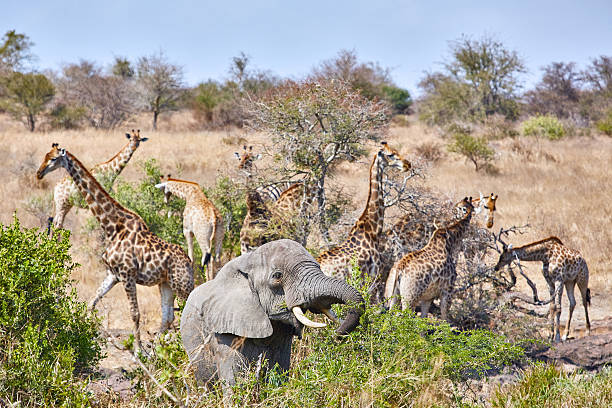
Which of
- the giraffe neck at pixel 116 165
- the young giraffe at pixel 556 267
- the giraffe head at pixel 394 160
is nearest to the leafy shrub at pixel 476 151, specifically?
the young giraffe at pixel 556 267

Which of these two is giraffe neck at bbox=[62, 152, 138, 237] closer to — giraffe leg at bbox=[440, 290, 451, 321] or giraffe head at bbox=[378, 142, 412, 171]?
giraffe head at bbox=[378, 142, 412, 171]

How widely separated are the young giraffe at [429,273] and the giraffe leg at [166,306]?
97.6 inches

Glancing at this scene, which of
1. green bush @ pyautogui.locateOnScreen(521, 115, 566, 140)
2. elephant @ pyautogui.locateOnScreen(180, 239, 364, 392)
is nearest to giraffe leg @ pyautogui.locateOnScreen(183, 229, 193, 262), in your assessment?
elephant @ pyautogui.locateOnScreen(180, 239, 364, 392)

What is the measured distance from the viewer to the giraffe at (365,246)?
6602 mm

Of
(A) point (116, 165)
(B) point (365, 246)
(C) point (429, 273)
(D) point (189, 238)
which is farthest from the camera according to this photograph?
(A) point (116, 165)

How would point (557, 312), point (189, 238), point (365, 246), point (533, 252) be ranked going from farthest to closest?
point (189, 238), point (533, 252), point (557, 312), point (365, 246)

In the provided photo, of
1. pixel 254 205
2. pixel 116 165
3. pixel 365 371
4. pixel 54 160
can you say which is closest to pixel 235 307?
pixel 365 371

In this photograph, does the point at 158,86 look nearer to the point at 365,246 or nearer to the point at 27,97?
the point at 27,97

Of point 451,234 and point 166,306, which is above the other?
point 451,234

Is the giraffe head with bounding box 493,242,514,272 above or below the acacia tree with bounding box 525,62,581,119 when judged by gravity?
below

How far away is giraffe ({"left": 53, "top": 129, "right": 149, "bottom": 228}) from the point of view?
34.2 ft

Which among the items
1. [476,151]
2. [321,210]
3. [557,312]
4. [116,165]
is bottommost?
[557,312]

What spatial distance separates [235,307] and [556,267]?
618 cm

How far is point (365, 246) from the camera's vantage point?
6.89 m
